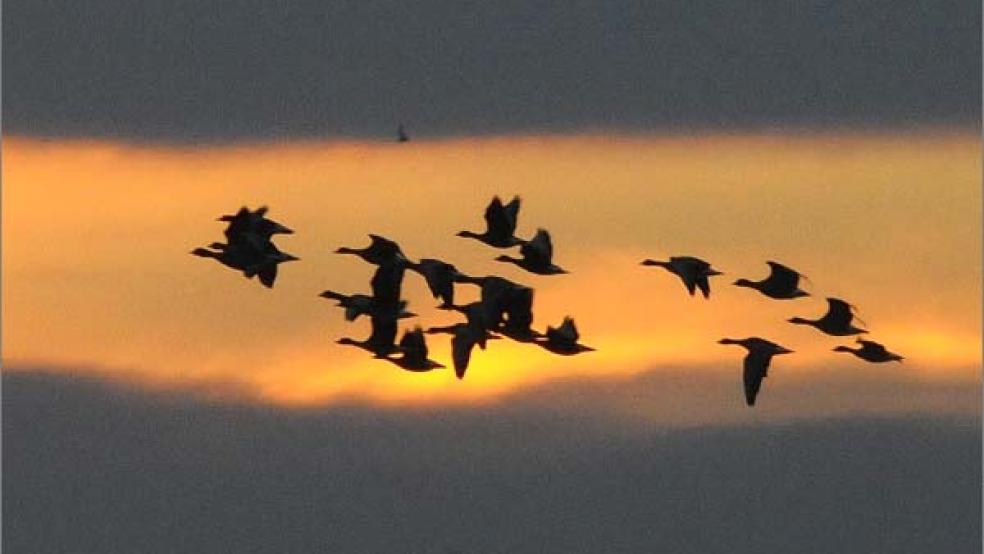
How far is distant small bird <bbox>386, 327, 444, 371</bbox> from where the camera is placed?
142 meters

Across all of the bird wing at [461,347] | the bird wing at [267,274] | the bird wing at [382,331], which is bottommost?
the bird wing at [461,347]

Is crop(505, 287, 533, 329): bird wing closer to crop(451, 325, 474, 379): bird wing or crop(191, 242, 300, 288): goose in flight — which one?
crop(451, 325, 474, 379): bird wing

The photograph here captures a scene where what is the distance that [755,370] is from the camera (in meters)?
140

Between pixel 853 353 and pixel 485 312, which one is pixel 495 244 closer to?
pixel 485 312

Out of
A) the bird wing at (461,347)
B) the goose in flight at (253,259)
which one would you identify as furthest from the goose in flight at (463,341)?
the goose in flight at (253,259)

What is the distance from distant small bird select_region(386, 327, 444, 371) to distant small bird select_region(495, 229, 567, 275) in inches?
224

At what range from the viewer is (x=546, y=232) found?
13550cm

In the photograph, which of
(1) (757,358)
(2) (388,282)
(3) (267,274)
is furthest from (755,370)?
(3) (267,274)

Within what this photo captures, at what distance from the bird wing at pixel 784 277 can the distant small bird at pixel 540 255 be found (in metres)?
6.33

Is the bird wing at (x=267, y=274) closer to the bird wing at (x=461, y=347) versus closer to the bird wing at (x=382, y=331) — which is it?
the bird wing at (x=382, y=331)

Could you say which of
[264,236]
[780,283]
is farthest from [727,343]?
[264,236]

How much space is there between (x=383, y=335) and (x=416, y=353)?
3.46ft

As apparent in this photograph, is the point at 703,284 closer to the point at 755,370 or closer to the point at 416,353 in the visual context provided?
the point at 755,370

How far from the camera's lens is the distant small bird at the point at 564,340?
138000 mm
